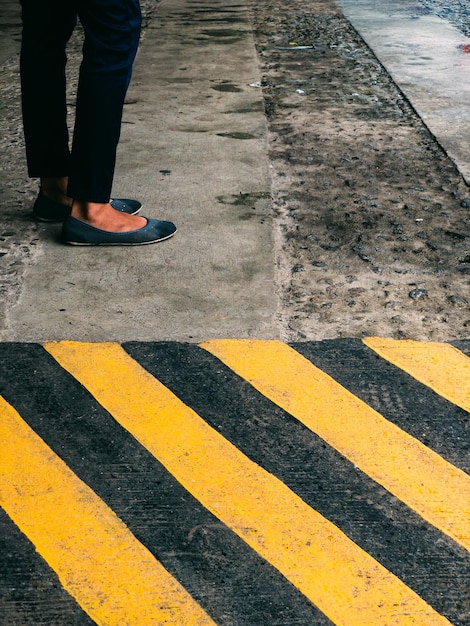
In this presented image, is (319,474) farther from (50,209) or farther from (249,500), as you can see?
(50,209)

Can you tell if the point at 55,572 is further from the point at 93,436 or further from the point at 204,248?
the point at 204,248

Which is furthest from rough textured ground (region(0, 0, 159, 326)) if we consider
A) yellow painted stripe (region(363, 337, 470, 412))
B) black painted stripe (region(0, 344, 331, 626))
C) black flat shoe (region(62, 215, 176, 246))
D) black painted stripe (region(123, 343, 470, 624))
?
yellow painted stripe (region(363, 337, 470, 412))

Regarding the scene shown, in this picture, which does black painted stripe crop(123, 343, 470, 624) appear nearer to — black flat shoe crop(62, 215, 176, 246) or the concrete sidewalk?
the concrete sidewalk

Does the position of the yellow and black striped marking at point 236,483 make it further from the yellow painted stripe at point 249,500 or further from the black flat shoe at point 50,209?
the black flat shoe at point 50,209

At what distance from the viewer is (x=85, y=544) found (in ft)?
5.40

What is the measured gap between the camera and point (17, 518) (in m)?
1.70

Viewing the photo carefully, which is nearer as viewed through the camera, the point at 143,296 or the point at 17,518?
the point at 17,518

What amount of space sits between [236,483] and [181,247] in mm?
1261

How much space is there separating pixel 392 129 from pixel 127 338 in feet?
7.98

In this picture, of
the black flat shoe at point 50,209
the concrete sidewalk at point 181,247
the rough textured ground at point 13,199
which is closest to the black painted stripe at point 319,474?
the concrete sidewalk at point 181,247

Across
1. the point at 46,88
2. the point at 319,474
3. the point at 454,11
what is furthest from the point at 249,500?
the point at 454,11

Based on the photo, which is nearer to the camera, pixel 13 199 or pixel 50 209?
pixel 50 209

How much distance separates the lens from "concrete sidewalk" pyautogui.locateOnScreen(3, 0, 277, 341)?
2.43 m

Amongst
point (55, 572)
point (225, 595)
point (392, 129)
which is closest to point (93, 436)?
point (55, 572)
